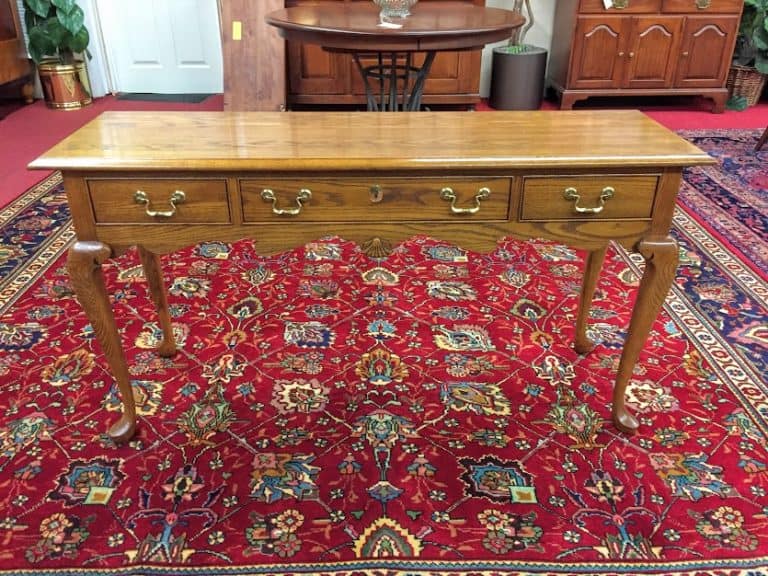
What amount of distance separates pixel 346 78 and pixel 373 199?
3.61 meters

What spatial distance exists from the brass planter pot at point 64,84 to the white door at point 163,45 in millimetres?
451

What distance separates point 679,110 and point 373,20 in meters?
3.23

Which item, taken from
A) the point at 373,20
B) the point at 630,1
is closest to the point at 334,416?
the point at 373,20

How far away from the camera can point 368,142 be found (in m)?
1.56

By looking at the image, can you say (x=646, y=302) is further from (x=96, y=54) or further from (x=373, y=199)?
(x=96, y=54)

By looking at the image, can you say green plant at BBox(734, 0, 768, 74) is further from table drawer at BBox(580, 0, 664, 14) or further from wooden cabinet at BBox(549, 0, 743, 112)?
table drawer at BBox(580, 0, 664, 14)

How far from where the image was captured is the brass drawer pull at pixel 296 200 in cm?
148

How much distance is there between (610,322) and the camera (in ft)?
7.72

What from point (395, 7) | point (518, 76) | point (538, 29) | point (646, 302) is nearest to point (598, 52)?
point (518, 76)

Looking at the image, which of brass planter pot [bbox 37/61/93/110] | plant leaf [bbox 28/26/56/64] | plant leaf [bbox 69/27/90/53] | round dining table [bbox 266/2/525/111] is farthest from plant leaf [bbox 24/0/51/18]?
round dining table [bbox 266/2/525/111]

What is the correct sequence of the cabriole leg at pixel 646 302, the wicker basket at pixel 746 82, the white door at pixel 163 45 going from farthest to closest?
1. the white door at pixel 163 45
2. the wicker basket at pixel 746 82
3. the cabriole leg at pixel 646 302

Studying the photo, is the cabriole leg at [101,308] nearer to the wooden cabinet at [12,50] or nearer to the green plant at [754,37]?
the wooden cabinet at [12,50]

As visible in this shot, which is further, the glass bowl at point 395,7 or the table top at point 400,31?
the glass bowl at point 395,7

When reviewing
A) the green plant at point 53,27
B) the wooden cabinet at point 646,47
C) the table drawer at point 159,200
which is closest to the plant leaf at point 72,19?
the green plant at point 53,27
